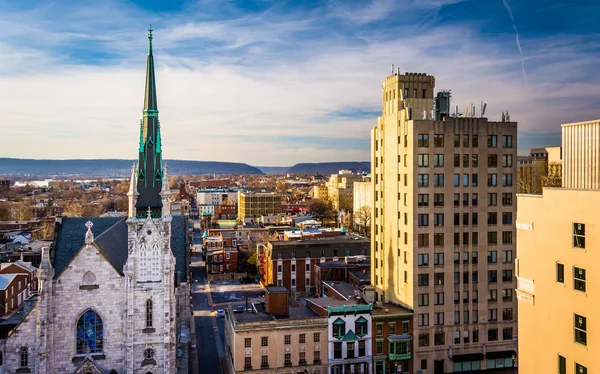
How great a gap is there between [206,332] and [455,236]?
130ft

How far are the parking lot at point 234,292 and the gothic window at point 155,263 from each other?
47.3m

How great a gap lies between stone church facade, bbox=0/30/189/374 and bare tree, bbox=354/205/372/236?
110 metres

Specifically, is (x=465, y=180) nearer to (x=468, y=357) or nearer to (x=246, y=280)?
(x=468, y=357)

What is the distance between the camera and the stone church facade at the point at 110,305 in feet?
149

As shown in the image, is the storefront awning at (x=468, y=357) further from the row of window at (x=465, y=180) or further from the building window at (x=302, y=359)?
the row of window at (x=465, y=180)

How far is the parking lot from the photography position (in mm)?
96562

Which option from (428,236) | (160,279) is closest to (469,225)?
(428,236)

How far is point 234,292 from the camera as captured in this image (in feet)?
338

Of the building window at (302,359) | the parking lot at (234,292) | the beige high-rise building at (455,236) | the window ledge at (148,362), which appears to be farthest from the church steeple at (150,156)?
the parking lot at (234,292)

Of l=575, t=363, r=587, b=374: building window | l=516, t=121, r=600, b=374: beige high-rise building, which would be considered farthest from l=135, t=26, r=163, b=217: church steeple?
l=575, t=363, r=587, b=374: building window

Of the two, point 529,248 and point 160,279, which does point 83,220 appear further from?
point 529,248

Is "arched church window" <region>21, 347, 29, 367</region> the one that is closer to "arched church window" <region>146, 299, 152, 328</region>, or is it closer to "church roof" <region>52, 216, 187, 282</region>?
"church roof" <region>52, 216, 187, 282</region>

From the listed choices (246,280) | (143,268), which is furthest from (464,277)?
(246,280)

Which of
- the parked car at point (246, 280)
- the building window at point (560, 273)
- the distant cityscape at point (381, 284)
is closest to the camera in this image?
the building window at point (560, 273)
